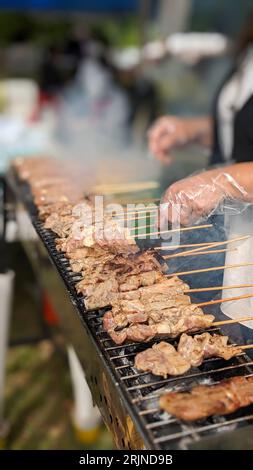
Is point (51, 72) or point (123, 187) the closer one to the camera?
point (123, 187)

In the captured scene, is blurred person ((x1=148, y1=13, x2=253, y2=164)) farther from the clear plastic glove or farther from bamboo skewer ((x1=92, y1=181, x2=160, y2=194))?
the clear plastic glove

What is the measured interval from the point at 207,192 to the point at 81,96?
7029 millimetres

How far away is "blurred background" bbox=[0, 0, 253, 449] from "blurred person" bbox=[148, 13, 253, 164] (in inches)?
9.7

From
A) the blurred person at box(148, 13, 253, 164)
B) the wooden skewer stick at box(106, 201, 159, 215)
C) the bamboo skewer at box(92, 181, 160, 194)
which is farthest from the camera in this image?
the blurred person at box(148, 13, 253, 164)

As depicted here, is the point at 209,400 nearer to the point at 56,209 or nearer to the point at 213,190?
the point at 213,190

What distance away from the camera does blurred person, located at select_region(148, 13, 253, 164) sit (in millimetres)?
3463

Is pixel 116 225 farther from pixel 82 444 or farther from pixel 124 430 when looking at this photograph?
pixel 82 444

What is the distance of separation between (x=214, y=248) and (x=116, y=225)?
49cm

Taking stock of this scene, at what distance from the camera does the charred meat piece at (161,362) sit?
5.79 feet

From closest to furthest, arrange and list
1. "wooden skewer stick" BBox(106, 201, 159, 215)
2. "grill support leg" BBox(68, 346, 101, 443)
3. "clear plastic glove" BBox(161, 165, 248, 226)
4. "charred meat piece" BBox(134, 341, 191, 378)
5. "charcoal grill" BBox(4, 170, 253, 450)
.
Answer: "charcoal grill" BBox(4, 170, 253, 450) < "charred meat piece" BBox(134, 341, 191, 378) < "clear plastic glove" BBox(161, 165, 248, 226) < "wooden skewer stick" BBox(106, 201, 159, 215) < "grill support leg" BBox(68, 346, 101, 443)

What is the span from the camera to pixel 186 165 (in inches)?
165

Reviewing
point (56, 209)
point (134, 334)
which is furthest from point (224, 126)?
point (134, 334)

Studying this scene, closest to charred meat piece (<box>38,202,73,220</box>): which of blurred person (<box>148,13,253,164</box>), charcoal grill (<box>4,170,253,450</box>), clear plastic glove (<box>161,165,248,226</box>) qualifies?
charcoal grill (<box>4,170,253,450</box>)

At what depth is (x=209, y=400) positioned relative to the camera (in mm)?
1651
